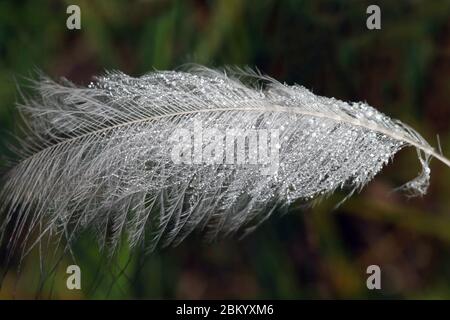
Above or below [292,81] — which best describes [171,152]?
below

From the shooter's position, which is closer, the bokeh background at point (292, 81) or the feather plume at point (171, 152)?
the feather plume at point (171, 152)

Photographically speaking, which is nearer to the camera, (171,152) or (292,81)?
(171,152)

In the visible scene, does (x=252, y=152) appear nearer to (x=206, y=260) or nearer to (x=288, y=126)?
(x=288, y=126)

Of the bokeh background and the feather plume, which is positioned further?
the bokeh background
